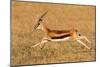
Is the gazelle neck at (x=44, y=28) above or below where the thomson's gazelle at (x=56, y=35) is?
above

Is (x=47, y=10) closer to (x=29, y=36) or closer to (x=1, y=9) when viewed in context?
(x=29, y=36)

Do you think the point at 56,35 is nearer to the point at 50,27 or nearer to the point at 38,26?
the point at 50,27

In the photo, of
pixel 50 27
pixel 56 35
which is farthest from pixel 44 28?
pixel 56 35

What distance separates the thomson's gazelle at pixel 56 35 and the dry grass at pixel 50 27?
50 millimetres

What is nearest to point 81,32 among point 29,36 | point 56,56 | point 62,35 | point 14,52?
point 62,35

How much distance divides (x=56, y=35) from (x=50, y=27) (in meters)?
0.14

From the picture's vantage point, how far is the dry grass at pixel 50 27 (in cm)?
247

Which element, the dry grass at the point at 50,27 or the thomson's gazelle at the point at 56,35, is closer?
the dry grass at the point at 50,27

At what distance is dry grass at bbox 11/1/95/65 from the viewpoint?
8.09 ft

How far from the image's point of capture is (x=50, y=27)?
2627mm

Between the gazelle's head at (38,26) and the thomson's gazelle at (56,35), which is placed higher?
the gazelle's head at (38,26)

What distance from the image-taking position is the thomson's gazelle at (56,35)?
2.58 m
